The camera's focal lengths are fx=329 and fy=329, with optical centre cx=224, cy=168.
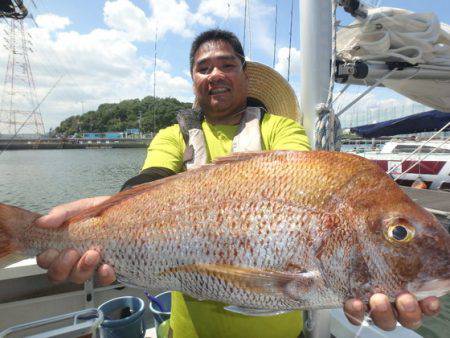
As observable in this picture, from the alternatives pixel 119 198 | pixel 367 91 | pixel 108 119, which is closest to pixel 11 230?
pixel 119 198

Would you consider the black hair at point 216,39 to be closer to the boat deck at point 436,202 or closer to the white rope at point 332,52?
the white rope at point 332,52

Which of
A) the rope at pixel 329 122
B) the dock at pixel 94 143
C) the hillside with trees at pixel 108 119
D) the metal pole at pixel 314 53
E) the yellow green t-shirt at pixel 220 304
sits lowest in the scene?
the dock at pixel 94 143

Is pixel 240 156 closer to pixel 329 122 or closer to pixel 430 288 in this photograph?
pixel 430 288

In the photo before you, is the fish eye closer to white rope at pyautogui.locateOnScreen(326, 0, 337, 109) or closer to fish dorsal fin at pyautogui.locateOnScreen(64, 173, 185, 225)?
fish dorsal fin at pyautogui.locateOnScreen(64, 173, 185, 225)

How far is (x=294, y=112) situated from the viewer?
3.15 meters

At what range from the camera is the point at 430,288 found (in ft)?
4.92

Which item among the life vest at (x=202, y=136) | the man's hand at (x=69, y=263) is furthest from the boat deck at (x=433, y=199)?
the man's hand at (x=69, y=263)

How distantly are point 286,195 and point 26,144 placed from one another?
88.7 meters

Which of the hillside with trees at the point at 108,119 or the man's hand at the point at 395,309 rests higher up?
the hillside with trees at the point at 108,119

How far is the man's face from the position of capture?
8.16 feet

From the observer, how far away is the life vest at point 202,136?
2352 mm

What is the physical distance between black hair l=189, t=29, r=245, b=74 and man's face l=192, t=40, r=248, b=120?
0.19ft

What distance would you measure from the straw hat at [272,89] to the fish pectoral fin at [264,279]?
190 centimetres

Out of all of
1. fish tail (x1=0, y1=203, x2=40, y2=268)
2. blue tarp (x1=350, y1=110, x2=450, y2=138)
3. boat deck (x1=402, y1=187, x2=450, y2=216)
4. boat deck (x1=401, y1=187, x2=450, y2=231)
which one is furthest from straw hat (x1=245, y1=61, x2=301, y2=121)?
blue tarp (x1=350, y1=110, x2=450, y2=138)
